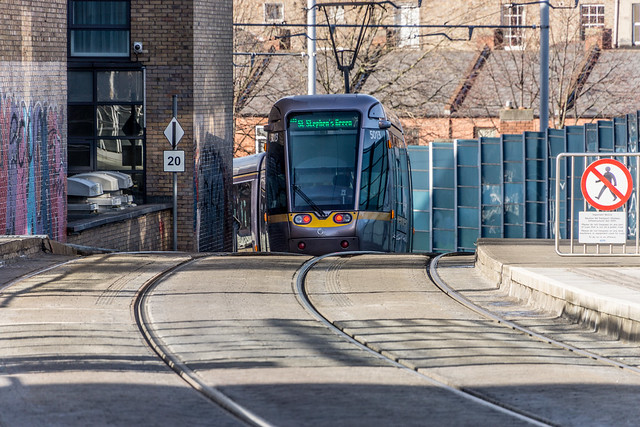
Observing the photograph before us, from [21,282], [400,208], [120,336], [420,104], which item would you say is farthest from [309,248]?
[420,104]

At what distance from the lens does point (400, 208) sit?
21359 mm

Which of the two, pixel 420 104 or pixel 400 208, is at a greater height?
pixel 420 104

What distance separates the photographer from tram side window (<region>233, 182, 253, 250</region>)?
89.1 ft

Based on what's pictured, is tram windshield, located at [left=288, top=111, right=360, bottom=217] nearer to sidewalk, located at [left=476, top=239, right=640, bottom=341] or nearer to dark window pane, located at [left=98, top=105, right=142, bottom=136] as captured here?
sidewalk, located at [left=476, top=239, right=640, bottom=341]

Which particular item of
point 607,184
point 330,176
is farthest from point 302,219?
point 607,184

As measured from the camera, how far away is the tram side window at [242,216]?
27.2 metres

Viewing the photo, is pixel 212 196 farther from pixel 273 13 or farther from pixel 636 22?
pixel 636 22

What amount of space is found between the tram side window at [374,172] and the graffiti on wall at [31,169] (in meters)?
5.16

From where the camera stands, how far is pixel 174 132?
2245cm

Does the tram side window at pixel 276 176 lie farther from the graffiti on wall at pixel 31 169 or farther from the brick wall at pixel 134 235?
the graffiti on wall at pixel 31 169

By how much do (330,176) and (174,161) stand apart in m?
4.15

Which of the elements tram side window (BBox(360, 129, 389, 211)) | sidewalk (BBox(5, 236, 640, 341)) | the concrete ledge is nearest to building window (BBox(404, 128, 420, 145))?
tram side window (BBox(360, 129, 389, 211))

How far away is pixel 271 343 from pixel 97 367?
5.26 ft

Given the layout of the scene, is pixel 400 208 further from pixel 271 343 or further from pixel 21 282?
pixel 271 343
